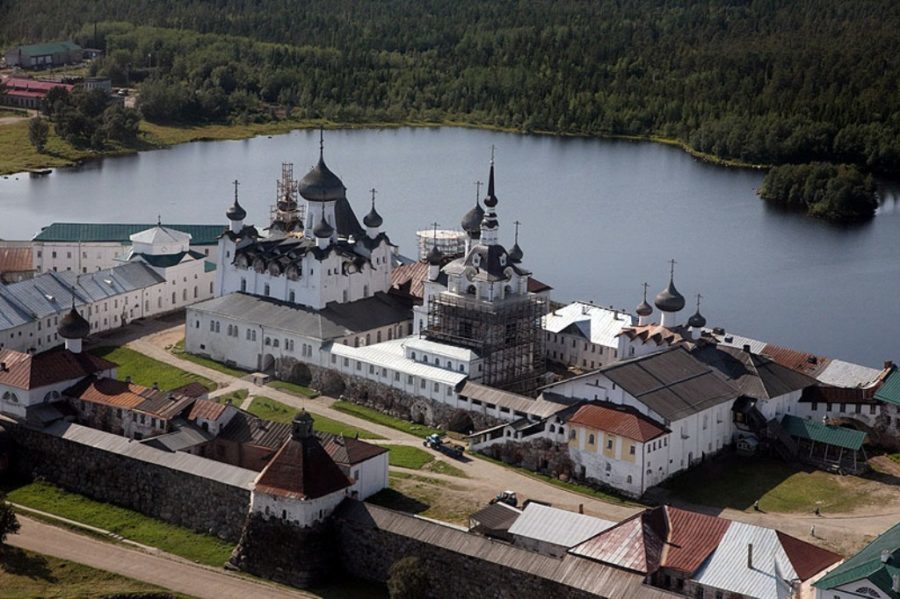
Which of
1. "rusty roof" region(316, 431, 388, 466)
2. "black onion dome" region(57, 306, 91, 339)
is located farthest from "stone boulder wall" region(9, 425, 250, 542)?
"black onion dome" region(57, 306, 91, 339)

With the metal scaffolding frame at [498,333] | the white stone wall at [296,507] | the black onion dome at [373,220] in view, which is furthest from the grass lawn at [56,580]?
the black onion dome at [373,220]

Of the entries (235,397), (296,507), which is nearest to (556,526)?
(296,507)

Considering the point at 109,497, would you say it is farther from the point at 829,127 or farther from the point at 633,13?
the point at 633,13

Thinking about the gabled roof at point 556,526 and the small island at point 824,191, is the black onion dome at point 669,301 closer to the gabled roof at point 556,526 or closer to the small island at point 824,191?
the gabled roof at point 556,526

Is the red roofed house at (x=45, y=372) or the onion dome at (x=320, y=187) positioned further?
the onion dome at (x=320, y=187)

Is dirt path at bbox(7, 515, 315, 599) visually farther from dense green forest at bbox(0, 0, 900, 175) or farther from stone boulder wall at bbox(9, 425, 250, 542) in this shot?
dense green forest at bbox(0, 0, 900, 175)

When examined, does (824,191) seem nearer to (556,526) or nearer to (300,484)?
(556,526)
